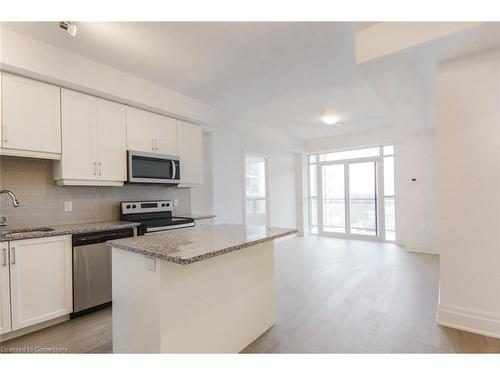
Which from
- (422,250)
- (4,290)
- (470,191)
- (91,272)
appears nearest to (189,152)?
(91,272)

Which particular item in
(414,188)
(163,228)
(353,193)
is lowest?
(163,228)

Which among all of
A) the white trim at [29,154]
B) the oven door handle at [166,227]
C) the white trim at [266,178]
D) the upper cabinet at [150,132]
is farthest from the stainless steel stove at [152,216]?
the white trim at [266,178]

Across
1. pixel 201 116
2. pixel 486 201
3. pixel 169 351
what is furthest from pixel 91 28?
pixel 486 201

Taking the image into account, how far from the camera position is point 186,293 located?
1.64 metres

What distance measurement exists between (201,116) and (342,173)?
4303 millimetres

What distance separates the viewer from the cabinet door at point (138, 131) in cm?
321

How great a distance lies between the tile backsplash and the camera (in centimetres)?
256

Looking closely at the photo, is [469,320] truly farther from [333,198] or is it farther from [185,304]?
[333,198]

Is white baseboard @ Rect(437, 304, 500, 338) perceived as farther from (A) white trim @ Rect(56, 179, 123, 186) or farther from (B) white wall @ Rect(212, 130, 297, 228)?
(A) white trim @ Rect(56, 179, 123, 186)

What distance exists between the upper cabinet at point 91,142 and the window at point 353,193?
533cm

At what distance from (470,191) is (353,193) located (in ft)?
14.6

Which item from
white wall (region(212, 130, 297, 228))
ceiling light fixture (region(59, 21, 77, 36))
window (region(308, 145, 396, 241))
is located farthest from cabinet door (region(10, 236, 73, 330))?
window (region(308, 145, 396, 241))

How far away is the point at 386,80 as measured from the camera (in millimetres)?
2736

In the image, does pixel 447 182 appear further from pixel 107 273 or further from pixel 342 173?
pixel 342 173
